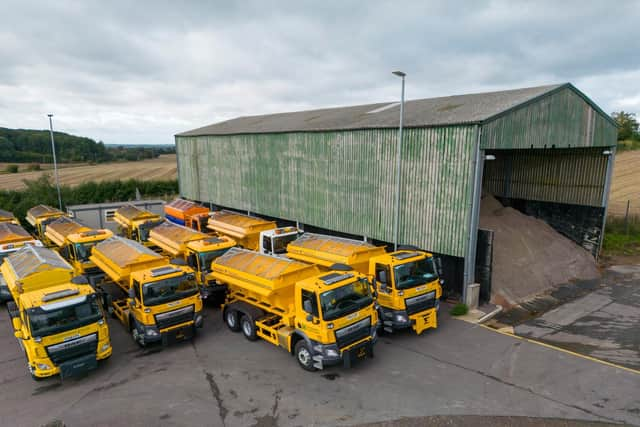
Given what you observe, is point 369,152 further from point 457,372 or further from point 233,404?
point 233,404

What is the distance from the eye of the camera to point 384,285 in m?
11.5

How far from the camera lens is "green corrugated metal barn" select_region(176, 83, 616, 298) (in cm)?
1398

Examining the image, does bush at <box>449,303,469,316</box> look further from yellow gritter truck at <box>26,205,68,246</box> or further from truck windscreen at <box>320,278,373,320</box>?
yellow gritter truck at <box>26,205,68,246</box>

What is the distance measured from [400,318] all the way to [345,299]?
252cm

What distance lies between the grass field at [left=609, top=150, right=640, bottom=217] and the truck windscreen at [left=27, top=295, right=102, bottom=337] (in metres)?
29.9

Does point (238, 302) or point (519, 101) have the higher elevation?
point (519, 101)

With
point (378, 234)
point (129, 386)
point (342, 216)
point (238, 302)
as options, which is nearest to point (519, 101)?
point (378, 234)

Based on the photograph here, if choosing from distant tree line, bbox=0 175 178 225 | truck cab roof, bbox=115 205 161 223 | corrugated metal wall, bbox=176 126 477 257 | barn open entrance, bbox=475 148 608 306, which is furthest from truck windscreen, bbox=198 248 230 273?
distant tree line, bbox=0 175 178 225

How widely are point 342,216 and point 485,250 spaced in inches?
272

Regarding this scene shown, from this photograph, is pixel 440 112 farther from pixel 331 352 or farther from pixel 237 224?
pixel 331 352

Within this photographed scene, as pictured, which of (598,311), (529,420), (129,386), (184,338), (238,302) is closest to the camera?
(529,420)

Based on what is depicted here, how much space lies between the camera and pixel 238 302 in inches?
485

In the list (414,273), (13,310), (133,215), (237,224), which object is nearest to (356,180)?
(237,224)

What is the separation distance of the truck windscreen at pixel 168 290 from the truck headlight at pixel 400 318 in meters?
6.06
